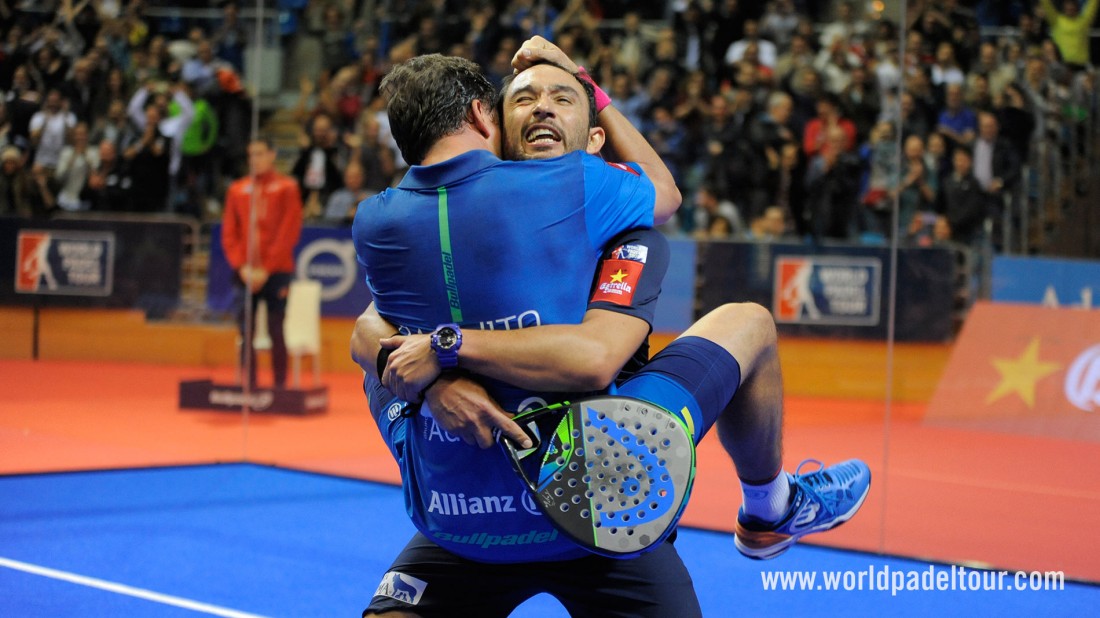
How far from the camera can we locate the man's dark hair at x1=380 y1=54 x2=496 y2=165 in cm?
247

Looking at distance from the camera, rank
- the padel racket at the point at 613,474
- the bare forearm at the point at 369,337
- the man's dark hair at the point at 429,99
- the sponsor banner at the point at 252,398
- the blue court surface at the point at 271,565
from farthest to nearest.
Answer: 1. the sponsor banner at the point at 252,398
2. the blue court surface at the point at 271,565
3. the bare forearm at the point at 369,337
4. the man's dark hair at the point at 429,99
5. the padel racket at the point at 613,474

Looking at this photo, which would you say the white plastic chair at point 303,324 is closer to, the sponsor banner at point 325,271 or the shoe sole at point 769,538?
the sponsor banner at point 325,271

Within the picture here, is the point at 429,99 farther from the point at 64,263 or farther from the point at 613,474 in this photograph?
the point at 64,263

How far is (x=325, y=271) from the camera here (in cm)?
739

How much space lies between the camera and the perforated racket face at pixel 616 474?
231cm

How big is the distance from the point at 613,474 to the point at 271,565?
289cm

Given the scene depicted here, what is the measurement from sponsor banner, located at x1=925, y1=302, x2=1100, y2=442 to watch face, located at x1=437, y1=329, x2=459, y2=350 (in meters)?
3.50

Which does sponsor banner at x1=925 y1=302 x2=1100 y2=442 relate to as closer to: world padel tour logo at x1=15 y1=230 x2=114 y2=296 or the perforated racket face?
the perforated racket face

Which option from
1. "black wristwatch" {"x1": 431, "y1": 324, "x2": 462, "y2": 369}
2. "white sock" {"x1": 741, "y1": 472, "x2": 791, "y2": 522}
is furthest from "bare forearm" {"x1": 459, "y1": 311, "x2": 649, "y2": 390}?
"white sock" {"x1": 741, "y1": 472, "x2": 791, "y2": 522}

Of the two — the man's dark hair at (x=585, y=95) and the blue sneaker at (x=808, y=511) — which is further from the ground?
the man's dark hair at (x=585, y=95)

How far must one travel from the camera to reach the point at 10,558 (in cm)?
485

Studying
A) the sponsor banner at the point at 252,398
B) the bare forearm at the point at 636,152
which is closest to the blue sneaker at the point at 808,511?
the bare forearm at the point at 636,152

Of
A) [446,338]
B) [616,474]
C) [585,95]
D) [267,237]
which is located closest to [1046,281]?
[585,95]

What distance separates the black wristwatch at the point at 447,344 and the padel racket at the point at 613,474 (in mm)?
200
